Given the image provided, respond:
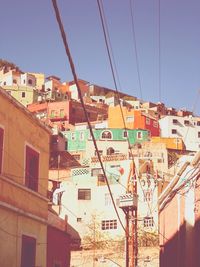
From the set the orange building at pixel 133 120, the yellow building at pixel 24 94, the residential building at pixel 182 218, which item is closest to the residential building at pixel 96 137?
the orange building at pixel 133 120

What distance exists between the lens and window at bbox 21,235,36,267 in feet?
51.0

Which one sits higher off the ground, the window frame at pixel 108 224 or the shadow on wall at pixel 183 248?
the window frame at pixel 108 224

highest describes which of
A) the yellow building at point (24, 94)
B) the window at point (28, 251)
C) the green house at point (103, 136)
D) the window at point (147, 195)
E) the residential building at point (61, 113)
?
the yellow building at point (24, 94)

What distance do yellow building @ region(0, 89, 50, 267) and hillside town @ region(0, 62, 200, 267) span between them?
32mm

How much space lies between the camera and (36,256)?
16344 mm

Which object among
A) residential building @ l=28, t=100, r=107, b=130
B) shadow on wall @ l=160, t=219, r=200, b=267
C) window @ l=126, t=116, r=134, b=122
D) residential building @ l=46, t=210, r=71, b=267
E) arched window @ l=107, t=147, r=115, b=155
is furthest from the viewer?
residential building @ l=28, t=100, r=107, b=130

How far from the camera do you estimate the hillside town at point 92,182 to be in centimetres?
1525

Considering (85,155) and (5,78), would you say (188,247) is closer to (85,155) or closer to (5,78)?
(85,155)

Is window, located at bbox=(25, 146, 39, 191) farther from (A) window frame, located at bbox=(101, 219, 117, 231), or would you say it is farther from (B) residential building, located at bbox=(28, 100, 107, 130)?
(B) residential building, located at bbox=(28, 100, 107, 130)

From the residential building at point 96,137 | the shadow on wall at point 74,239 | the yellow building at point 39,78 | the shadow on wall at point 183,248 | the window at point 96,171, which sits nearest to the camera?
the shadow on wall at point 183,248

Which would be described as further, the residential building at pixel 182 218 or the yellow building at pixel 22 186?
the residential building at pixel 182 218

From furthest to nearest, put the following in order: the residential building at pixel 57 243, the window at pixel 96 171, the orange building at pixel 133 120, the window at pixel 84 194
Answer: the orange building at pixel 133 120
the window at pixel 96 171
the window at pixel 84 194
the residential building at pixel 57 243

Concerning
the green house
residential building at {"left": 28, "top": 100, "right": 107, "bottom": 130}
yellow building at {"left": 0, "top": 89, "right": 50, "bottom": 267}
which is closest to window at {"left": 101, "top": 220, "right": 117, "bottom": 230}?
the green house

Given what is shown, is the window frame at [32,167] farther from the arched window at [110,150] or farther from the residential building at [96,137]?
the residential building at [96,137]
